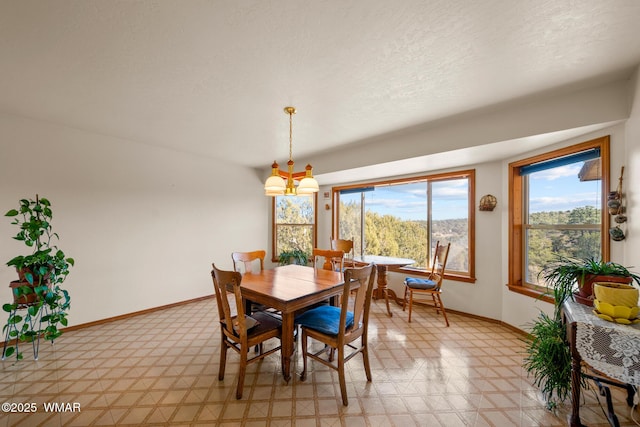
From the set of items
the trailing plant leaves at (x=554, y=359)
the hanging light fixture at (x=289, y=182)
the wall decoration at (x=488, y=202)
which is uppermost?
the hanging light fixture at (x=289, y=182)

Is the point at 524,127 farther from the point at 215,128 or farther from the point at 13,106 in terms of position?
the point at 13,106

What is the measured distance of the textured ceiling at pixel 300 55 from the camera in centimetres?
138

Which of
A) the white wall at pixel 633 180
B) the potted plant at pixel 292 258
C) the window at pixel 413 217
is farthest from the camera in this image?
the potted plant at pixel 292 258

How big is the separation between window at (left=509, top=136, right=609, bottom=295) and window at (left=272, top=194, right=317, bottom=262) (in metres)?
3.41

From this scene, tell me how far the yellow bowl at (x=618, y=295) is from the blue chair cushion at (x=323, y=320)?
1.62m

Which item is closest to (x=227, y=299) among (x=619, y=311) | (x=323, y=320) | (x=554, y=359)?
(x=323, y=320)

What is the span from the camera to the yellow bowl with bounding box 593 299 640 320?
1413 millimetres

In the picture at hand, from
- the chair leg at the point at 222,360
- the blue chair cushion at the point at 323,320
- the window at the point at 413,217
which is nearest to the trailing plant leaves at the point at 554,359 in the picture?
the blue chair cushion at the point at 323,320

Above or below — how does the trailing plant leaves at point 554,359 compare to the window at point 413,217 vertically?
below

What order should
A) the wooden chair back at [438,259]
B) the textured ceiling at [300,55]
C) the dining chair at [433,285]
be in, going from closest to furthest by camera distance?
the textured ceiling at [300,55] → the dining chair at [433,285] → the wooden chair back at [438,259]

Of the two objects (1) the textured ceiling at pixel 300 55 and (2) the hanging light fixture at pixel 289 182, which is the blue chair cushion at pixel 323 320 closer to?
(2) the hanging light fixture at pixel 289 182

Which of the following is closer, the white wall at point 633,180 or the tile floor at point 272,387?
the tile floor at point 272,387

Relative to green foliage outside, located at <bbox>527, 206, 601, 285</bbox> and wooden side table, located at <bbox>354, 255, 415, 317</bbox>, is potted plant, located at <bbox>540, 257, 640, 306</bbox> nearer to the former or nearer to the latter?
green foliage outside, located at <bbox>527, 206, 601, 285</bbox>

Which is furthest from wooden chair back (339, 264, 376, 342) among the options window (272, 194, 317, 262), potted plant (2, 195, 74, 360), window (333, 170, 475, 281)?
window (272, 194, 317, 262)
